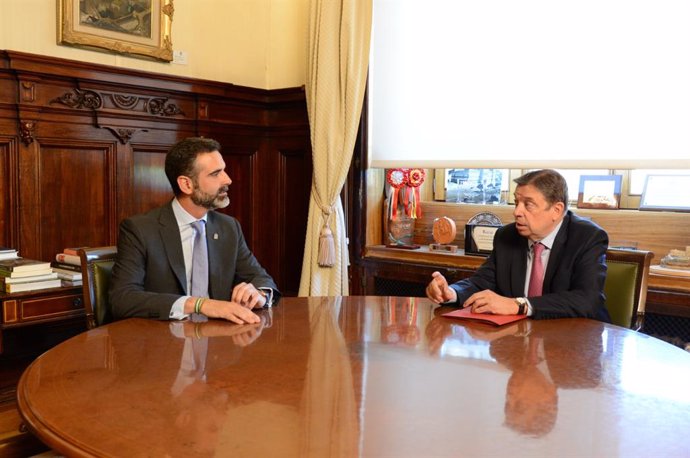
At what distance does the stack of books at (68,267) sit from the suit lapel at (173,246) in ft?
3.74

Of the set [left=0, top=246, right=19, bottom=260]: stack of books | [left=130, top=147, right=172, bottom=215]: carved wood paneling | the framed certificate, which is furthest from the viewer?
[left=130, top=147, right=172, bottom=215]: carved wood paneling

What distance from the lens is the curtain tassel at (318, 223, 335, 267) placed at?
4.20m

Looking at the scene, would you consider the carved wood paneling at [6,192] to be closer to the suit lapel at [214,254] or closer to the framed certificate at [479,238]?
the suit lapel at [214,254]

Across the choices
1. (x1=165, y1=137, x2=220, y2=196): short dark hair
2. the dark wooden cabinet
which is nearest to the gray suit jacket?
(x1=165, y1=137, x2=220, y2=196): short dark hair

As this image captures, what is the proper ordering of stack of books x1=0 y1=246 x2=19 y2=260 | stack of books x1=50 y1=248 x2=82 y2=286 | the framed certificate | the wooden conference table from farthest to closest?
1. the framed certificate
2. stack of books x1=50 y1=248 x2=82 y2=286
3. stack of books x1=0 y1=246 x2=19 y2=260
4. the wooden conference table

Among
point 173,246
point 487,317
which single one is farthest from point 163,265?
point 487,317

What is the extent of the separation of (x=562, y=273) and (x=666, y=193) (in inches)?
53.7

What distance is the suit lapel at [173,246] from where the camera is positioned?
247 centimetres

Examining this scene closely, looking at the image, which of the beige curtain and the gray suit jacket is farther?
the beige curtain

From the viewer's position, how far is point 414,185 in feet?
14.1

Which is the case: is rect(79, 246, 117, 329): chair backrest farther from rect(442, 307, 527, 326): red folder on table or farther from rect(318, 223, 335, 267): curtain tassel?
rect(318, 223, 335, 267): curtain tassel

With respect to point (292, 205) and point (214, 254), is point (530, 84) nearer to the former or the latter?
point (292, 205)

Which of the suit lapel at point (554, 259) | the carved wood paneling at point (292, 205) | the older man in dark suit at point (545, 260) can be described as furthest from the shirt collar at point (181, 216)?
the carved wood paneling at point (292, 205)

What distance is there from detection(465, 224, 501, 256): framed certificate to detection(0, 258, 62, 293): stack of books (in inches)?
84.3
